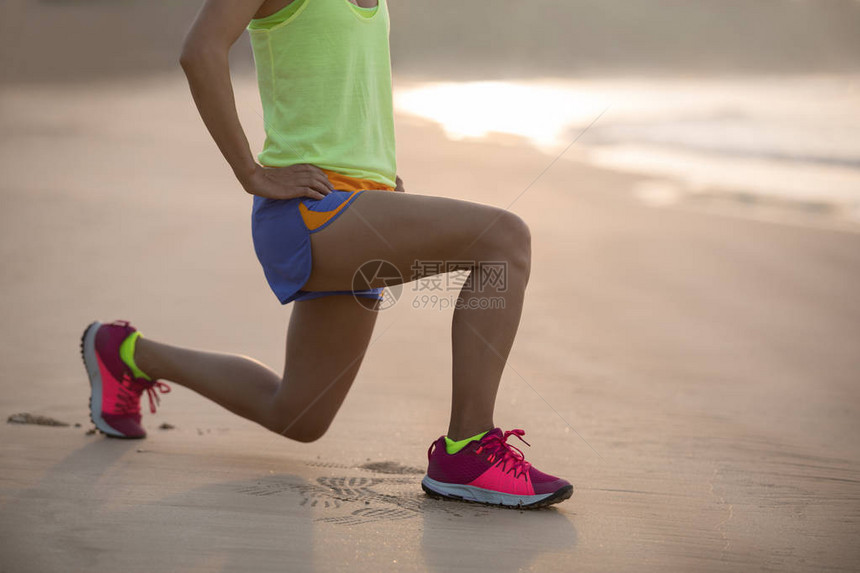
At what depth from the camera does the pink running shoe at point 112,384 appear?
9.97 ft

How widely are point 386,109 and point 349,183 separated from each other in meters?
0.29

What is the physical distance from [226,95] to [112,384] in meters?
1.34

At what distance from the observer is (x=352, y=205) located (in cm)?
235

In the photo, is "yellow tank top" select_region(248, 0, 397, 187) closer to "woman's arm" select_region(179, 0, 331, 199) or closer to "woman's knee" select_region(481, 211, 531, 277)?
"woman's arm" select_region(179, 0, 331, 199)

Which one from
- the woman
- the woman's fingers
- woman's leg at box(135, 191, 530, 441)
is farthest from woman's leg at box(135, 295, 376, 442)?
the woman's fingers

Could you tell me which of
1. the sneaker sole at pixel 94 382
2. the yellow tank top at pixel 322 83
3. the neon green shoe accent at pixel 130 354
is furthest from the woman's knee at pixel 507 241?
the sneaker sole at pixel 94 382

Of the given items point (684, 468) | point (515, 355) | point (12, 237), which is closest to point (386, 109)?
point (684, 468)

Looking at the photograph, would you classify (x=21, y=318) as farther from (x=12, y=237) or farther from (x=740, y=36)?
(x=740, y=36)

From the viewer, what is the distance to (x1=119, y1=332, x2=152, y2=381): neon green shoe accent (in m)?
3.09

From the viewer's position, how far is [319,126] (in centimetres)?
243

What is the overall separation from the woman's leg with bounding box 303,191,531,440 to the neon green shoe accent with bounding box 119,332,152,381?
100 cm

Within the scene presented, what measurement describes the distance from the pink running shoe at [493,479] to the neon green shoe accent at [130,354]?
4.14 feet

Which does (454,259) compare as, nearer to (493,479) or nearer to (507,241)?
(507,241)

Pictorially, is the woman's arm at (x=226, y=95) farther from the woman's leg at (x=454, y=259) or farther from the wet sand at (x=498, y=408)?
the wet sand at (x=498, y=408)
